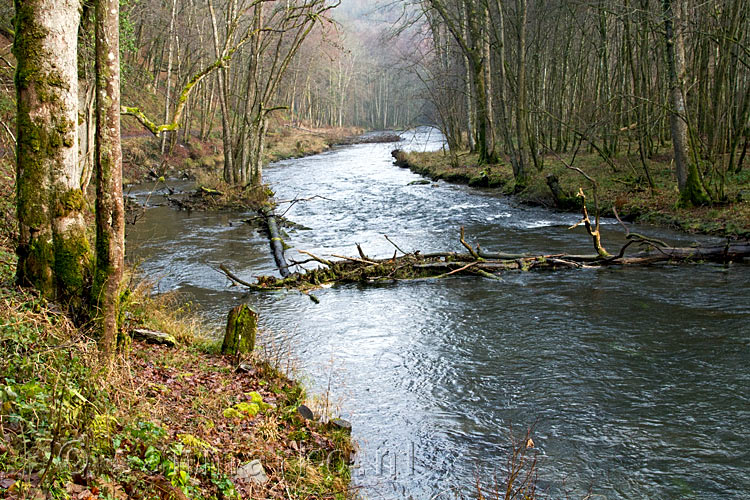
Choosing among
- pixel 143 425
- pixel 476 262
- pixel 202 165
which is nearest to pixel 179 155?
pixel 202 165

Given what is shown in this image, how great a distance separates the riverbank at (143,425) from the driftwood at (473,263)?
498 centimetres

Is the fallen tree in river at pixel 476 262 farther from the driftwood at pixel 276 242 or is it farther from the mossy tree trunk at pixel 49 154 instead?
the mossy tree trunk at pixel 49 154

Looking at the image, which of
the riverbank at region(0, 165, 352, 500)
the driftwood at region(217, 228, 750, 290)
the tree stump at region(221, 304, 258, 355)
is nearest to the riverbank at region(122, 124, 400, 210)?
the driftwood at region(217, 228, 750, 290)

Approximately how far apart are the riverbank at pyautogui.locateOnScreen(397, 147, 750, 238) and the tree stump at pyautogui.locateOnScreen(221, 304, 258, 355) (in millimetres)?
7747

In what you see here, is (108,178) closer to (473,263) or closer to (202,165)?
(473,263)

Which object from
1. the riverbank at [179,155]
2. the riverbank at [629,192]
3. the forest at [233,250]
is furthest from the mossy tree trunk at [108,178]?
the riverbank at [179,155]

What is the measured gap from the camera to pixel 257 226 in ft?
61.6

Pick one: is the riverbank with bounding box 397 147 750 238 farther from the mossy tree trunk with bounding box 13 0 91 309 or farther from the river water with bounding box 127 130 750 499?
the mossy tree trunk with bounding box 13 0 91 309

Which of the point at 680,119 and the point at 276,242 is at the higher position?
the point at 680,119

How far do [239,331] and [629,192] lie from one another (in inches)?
591

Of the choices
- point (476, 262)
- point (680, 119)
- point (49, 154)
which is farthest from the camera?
point (680, 119)

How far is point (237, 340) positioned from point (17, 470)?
159 inches

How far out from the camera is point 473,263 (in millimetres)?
11945

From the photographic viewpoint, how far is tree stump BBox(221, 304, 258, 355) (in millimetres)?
7418
